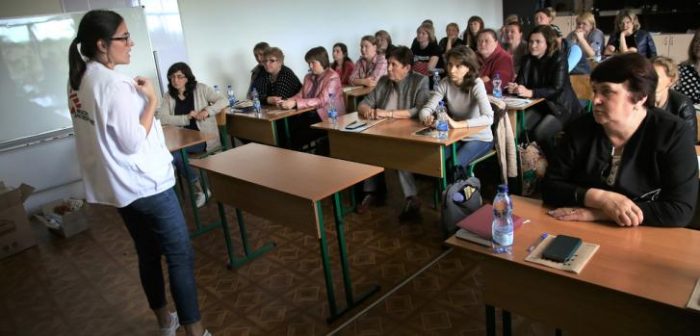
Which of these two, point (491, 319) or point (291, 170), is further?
Answer: point (291, 170)

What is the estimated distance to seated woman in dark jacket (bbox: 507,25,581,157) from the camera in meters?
4.17

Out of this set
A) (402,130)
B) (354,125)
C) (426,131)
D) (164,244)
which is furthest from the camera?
(354,125)

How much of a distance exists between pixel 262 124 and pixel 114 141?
8.53 ft

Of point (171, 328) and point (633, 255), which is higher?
point (633, 255)

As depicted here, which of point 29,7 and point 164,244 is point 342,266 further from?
point 29,7

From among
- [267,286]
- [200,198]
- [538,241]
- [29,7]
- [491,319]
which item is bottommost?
[267,286]

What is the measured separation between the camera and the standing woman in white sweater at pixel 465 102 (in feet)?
11.0

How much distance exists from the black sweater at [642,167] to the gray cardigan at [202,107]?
3.18m

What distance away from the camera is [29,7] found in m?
4.36

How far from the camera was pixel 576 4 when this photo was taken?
8836 millimetres

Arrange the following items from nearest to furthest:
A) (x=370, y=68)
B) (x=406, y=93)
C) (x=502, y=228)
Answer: (x=502, y=228)
(x=406, y=93)
(x=370, y=68)

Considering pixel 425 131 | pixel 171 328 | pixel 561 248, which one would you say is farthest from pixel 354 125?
pixel 561 248

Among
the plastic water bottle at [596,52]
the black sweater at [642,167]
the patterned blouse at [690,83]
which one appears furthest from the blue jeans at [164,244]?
the plastic water bottle at [596,52]

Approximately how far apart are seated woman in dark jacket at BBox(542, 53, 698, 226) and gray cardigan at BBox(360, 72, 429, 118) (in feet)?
6.49
